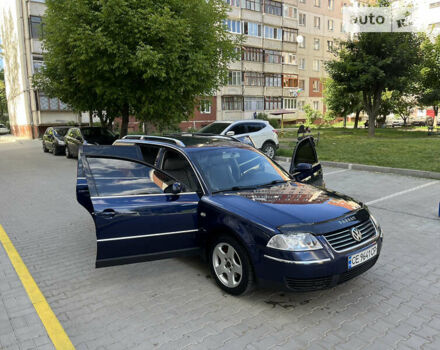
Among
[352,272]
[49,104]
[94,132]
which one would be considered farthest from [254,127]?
[49,104]

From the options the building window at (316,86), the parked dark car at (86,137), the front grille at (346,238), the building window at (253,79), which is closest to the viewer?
the front grille at (346,238)

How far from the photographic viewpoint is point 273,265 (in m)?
3.45

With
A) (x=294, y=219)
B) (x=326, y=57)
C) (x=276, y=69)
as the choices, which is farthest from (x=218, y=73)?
(x=326, y=57)

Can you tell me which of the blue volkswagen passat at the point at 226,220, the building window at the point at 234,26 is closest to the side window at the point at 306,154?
the blue volkswagen passat at the point at 226,220

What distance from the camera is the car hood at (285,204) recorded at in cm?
361

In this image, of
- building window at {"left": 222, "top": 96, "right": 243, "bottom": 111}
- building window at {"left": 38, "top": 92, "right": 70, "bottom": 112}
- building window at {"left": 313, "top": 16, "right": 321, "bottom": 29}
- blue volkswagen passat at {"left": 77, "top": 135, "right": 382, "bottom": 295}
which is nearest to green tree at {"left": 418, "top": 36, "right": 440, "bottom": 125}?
building window at {"left": 222, "top": 96, "right": 243, "bottom": 111}

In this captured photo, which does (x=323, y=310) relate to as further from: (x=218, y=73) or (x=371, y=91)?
(x=371, y=91)

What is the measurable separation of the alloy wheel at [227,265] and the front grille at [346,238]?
93 cm

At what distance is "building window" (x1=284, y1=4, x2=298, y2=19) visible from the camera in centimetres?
4594

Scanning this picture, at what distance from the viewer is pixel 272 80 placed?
45.7m

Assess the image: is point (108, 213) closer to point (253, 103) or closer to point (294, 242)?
point (294, 242)

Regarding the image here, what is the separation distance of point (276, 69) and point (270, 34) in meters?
4.16

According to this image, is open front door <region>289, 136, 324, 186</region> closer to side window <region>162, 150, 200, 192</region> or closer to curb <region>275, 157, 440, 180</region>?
side window <region>162, 150, 200, 192</region>

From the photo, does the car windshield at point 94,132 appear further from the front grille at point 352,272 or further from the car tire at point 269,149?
the front grille at point 352,272
